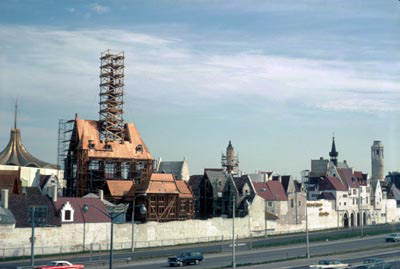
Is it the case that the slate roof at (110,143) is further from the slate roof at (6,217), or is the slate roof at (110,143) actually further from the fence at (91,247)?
the slate roof at (6,217)

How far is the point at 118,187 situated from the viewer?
337 ft

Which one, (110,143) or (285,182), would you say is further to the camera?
(285,182)

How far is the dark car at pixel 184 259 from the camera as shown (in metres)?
62.6

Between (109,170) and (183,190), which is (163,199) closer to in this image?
(183,190)

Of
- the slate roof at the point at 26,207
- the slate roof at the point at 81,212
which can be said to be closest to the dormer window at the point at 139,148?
the slate roof at the point at 81,212

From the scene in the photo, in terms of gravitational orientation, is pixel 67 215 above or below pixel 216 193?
below

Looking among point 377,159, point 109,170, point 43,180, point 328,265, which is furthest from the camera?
point 377,159

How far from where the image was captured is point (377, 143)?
633 ft

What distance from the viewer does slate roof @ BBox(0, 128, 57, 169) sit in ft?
440

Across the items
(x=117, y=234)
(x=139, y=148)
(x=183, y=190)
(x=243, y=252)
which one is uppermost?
(x=139, y=148)

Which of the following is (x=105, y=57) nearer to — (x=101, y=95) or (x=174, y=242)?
(x=101, y=95)

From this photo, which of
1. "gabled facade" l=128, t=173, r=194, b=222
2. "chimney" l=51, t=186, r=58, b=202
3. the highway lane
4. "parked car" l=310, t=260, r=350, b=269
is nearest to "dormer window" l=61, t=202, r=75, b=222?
"chimney" l=51, t=186, r=58, b=202

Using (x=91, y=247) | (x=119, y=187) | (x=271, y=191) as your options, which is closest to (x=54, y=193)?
(x=91, y=247)

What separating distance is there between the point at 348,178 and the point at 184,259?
85.7m
